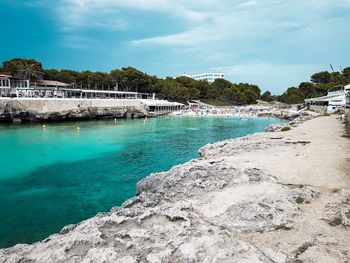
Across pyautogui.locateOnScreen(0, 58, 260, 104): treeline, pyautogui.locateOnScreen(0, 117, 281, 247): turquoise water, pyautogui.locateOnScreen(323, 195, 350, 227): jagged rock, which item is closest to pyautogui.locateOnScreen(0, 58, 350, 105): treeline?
pyautogui.locateOnScreen(0, 58, 260, 104): treeline

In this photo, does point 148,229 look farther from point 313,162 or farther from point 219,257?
point 313,162

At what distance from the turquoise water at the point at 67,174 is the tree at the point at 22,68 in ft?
143

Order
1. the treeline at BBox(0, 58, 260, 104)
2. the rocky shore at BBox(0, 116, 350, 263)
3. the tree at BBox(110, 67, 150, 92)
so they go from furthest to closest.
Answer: the tree at BBox(110, 67, 150, 92)
the treeline at BBox(0, 58, 260, 104)
the rocky shore at BBox(0, 116, 350, 263)

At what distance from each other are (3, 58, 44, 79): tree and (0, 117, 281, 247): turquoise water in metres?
43.7

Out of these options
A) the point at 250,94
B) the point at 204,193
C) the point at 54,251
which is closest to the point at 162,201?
the point at 204,193

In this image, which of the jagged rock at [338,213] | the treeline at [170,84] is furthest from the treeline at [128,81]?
the jagged rock at [338,213]

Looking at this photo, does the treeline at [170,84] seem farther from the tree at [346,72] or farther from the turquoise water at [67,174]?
the turquoise water at [67,174]

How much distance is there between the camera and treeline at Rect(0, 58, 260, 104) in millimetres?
74562

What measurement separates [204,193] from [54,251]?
16.5 feet

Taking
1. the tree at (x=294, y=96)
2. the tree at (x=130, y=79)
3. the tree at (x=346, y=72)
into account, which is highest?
the tree at (x=346, y=72)

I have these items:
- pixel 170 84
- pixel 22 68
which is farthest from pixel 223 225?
pixel 170 84

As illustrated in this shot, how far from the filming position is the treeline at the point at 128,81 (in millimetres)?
74562

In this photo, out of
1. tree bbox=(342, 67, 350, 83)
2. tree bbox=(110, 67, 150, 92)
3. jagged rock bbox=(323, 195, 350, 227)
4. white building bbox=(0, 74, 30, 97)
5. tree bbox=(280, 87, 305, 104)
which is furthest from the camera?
tree bbox=(280, 87, 305, 104)

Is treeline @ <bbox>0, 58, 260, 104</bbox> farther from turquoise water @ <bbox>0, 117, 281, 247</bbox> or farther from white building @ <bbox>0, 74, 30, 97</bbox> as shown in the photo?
turquoise water @ <bbox>0, 117, 281, 247</bbox>
